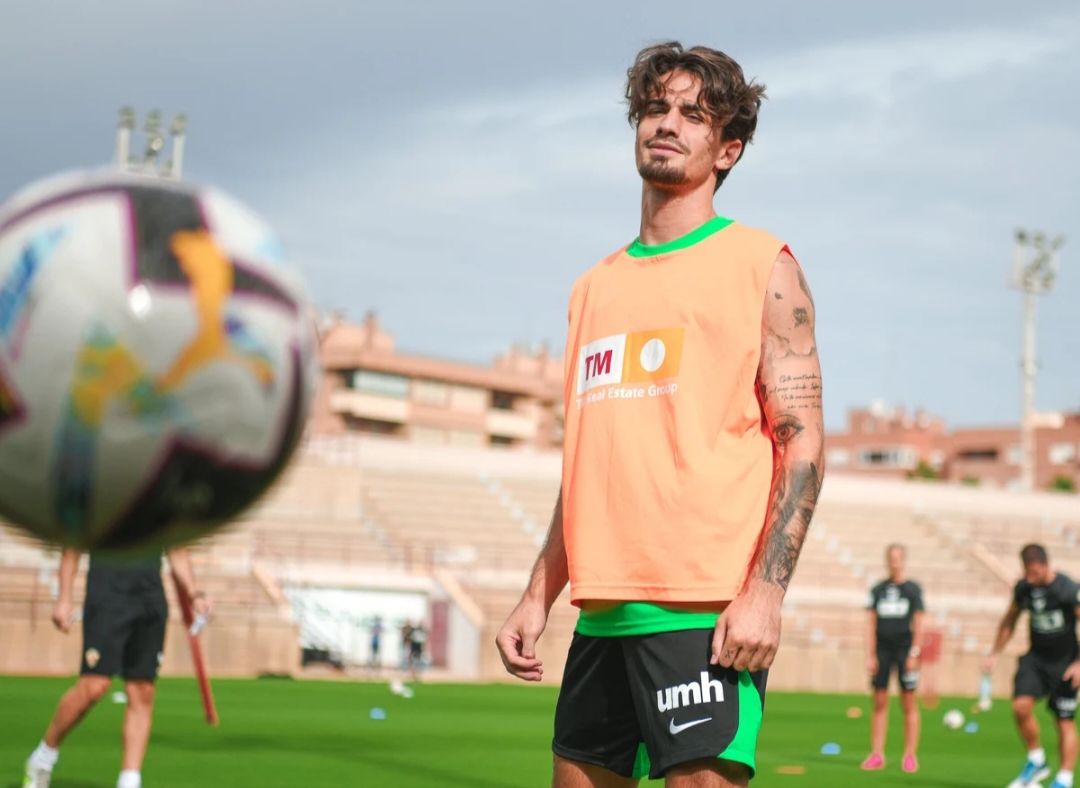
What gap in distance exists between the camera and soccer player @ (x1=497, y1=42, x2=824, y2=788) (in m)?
3.70

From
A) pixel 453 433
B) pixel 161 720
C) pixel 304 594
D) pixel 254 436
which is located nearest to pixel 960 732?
pixel 161 720

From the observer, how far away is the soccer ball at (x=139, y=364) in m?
2.80

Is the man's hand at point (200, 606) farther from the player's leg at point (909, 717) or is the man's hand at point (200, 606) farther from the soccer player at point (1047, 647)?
the player's leg at point (909, 717)

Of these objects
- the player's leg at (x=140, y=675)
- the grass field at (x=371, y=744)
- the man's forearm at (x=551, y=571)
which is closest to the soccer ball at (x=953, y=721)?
the grass field at (x=371, y=744)

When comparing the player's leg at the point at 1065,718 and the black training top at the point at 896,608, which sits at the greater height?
the black training top at the point at 896,608

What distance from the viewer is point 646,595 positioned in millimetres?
3764

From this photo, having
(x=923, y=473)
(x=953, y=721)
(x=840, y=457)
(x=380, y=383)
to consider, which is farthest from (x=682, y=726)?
(x=840, y=457)

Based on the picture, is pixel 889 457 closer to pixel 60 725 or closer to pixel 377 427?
pixel 377 427

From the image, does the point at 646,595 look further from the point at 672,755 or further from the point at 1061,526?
the point at 1061,526

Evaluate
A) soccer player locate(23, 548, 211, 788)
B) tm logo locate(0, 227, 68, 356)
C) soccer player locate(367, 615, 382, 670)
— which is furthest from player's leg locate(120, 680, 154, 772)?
soccer player locate(367, 615, 382, 670)

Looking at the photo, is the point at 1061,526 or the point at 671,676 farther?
the point at 1061,526

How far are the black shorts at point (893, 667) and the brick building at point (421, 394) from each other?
239ft

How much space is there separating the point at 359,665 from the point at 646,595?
82.7ft

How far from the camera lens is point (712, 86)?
4051mm
